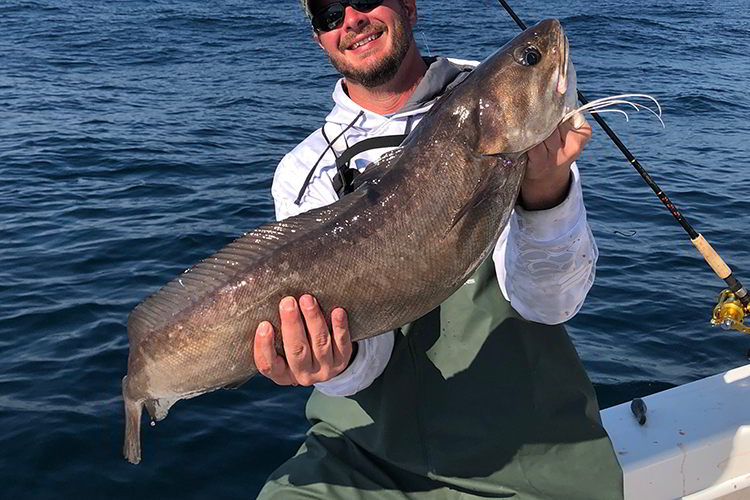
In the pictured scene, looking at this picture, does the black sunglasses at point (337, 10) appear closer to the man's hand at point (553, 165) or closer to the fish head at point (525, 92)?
the fish head at point (525, 92)

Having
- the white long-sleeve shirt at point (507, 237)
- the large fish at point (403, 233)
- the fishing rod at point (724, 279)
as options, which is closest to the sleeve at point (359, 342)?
the white long-sleeve shirt at point (507, 237)

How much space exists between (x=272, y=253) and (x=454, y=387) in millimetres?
1018

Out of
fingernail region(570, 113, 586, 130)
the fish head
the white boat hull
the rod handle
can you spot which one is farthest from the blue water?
fingernail region(570, 113, 586, 130)

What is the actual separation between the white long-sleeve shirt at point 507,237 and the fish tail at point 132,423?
72 centimetres

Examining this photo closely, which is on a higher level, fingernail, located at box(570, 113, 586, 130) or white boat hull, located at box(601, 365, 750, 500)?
fingernail, located at box(570, 113, 586, 130)

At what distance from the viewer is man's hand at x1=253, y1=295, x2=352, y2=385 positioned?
105 inches

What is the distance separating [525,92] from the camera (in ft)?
8.85

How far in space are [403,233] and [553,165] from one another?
0.54 metres

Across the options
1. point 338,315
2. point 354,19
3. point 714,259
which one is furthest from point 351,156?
point 714,259

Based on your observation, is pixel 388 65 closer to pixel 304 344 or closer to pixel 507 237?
pixel 507 237

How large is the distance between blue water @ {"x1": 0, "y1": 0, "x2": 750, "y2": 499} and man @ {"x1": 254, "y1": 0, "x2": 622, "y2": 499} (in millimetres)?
2101

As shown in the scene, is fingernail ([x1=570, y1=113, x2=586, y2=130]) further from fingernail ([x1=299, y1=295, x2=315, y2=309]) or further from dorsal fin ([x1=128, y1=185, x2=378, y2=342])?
fingernail ([x1=299, y1=295, x2=315, y2=309])

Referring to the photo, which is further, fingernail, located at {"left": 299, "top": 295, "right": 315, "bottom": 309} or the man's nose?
the man's nose

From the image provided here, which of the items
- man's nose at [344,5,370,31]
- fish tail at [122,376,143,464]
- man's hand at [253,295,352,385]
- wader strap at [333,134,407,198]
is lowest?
fish tail at [122,376,143,464]
